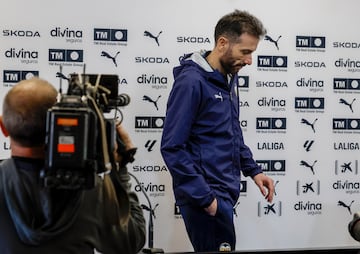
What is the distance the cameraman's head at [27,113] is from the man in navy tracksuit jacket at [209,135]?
121 cm

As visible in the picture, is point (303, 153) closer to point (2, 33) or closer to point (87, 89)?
point (2, 33)

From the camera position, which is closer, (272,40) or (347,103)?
(272,40)

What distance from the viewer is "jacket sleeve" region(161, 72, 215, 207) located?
102 inches

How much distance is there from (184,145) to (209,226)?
1.36ft

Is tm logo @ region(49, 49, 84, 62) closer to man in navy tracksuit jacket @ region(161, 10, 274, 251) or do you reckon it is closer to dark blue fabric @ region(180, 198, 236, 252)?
man in navy tracksuit jacket @ region(161, 10, 274, 251)

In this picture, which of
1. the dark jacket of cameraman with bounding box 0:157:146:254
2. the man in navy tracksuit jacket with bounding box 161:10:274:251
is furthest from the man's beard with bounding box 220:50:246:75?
the dark jacket of cameraman with bounding box 0:157:146:254

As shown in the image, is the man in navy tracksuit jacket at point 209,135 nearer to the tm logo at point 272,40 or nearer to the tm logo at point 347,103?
the tm logo at point 272,40

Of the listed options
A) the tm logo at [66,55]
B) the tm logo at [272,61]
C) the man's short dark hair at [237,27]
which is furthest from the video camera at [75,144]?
the tm logo at [272,61]

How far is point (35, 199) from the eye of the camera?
1420 millimetres

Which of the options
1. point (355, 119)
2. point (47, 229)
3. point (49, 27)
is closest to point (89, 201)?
point (47, 229)

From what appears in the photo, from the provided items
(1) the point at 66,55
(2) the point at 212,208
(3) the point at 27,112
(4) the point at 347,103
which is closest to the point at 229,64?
(2) the point at 212,208

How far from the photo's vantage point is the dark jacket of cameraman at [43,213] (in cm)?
141

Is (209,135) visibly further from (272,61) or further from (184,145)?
(272,61)

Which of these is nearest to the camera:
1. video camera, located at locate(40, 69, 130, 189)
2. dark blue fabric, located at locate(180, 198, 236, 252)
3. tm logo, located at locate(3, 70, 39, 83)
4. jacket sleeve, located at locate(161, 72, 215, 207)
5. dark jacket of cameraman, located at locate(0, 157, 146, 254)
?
video camera, located at locate(40, 69, 130, 189)
